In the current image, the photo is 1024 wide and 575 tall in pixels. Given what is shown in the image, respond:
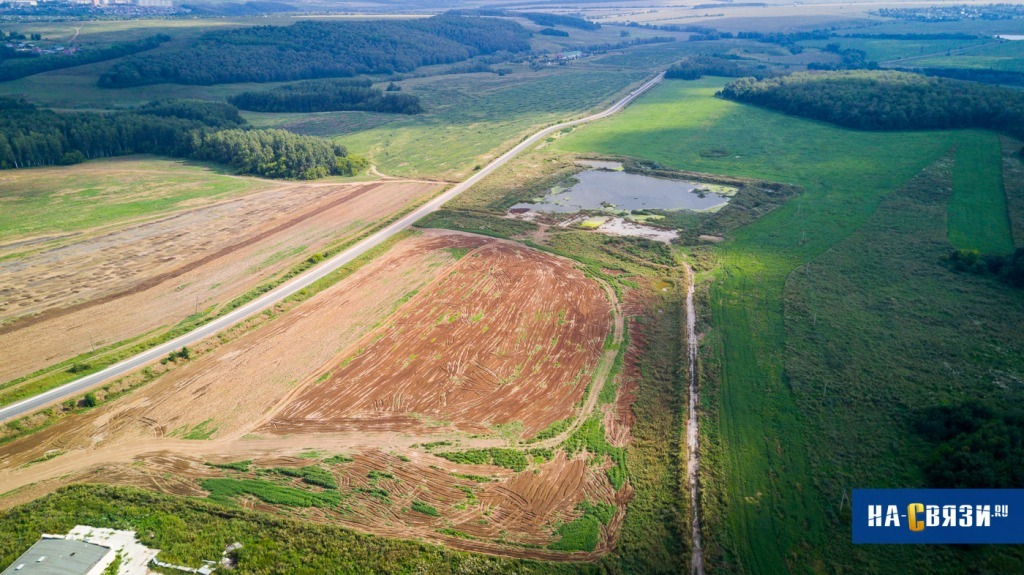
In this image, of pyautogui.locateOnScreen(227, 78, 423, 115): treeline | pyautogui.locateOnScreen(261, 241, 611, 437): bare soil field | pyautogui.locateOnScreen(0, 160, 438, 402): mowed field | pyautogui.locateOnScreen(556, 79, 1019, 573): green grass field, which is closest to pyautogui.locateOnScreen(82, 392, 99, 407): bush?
pyautogui.locateOnScreen(0, 160, 438, 402): mowed field

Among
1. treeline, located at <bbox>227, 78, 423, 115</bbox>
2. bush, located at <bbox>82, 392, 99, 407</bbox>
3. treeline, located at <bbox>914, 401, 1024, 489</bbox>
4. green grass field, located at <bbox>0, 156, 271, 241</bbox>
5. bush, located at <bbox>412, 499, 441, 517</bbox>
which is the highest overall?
treeline, located at <bbox>227, 78, 423, 115</bbox>

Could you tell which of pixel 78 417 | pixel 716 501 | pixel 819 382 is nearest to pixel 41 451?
pixel 78 417

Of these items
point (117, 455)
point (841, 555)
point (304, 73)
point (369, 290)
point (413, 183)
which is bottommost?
point (841, 555)

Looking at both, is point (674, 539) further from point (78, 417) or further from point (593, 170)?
point (593, 170)

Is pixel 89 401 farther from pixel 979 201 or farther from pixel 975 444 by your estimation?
pixel 979 201

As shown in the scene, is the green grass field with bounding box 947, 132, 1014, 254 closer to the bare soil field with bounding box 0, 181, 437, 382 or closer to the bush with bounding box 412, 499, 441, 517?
the bush with bounding box 412, 499, 441, 517

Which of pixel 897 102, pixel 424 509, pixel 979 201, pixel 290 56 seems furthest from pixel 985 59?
pixel 424 509

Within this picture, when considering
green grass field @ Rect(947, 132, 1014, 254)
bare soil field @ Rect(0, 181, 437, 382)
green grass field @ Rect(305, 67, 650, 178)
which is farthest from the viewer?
green grass field @ Rect(305, 67, 650, 178)
